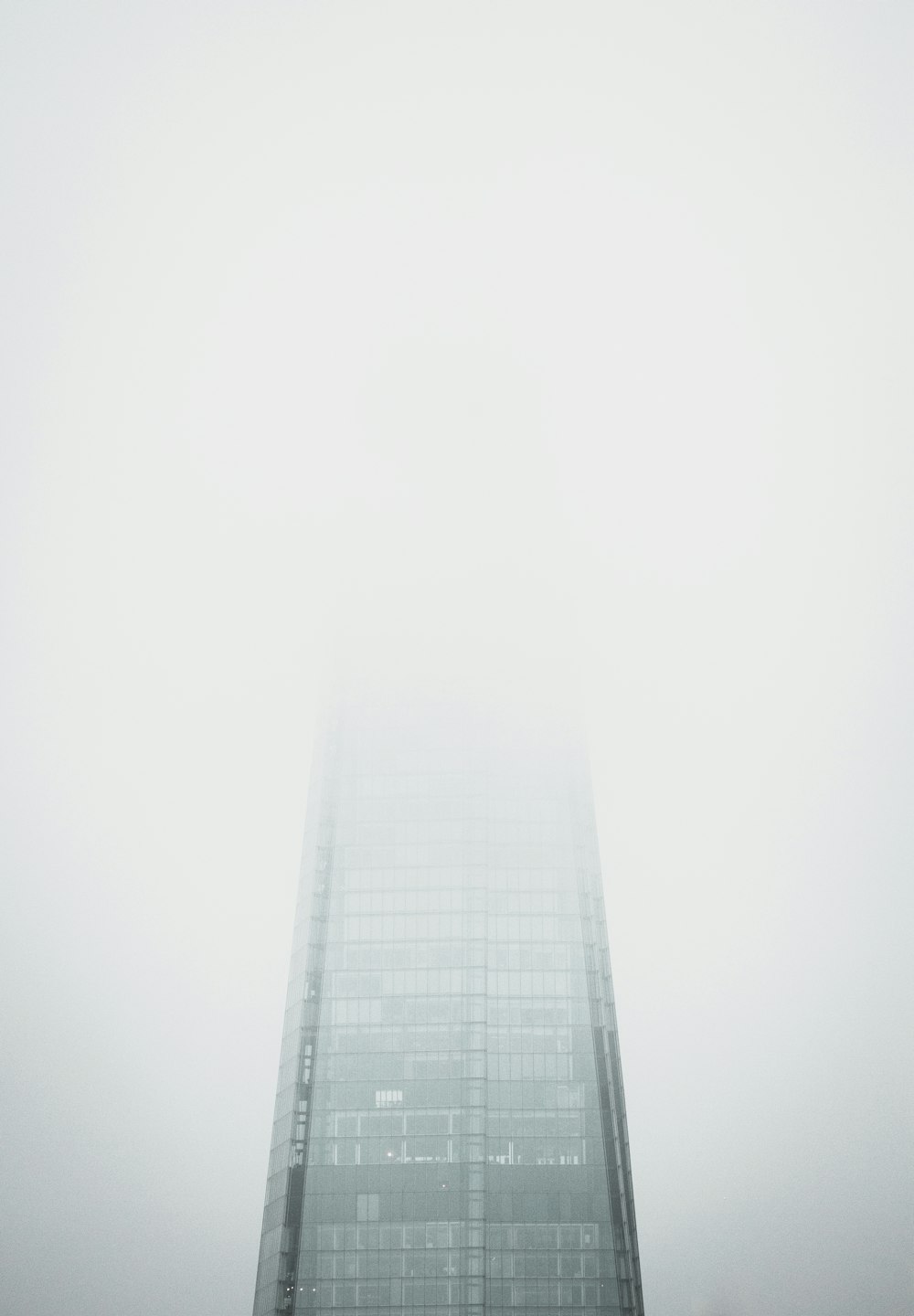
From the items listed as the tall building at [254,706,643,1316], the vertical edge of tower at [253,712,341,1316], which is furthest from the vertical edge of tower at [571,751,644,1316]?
the vertical edge of tower at [253,712,341,1316]

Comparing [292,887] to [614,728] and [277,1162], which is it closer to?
[277,1162]

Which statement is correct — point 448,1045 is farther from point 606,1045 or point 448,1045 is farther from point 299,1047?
point 606,1045

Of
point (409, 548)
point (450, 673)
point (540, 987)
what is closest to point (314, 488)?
point (409, 548)

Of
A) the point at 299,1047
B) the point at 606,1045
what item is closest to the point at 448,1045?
the point at 299,1047

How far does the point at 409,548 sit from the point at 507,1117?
16946 millimetres

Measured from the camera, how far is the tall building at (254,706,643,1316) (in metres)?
29.1

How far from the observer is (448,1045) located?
31.5 m

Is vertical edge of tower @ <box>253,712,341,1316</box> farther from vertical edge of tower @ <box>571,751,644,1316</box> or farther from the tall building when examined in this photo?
vertical edge of tower @ <box>571,751,644,1316</box>

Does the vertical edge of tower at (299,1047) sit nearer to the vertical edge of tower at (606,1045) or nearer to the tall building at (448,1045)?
the tall building at (448,1045)

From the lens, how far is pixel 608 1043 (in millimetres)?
31391

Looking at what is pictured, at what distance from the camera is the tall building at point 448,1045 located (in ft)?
95.4

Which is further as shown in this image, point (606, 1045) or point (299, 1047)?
point (606, 1045)

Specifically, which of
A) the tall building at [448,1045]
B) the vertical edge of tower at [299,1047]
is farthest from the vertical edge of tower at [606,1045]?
the vertical edge of tower at [299,1047]

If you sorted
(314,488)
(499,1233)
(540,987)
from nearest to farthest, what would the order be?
1. (314,488)
2. (499,1233)
3. (540,987)
